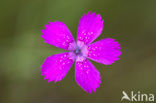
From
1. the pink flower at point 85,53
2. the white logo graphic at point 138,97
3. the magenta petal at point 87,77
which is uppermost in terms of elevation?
the pink flower at point 85,53

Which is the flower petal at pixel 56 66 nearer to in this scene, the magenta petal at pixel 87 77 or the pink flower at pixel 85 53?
the pink flower at pixel 85 53

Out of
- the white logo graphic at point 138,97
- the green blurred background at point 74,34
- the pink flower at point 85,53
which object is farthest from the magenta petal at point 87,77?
the white logo graphic at point 138,97

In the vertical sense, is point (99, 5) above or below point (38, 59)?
above

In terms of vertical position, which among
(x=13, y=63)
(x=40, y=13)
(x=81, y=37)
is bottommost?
(x=13, y=63)

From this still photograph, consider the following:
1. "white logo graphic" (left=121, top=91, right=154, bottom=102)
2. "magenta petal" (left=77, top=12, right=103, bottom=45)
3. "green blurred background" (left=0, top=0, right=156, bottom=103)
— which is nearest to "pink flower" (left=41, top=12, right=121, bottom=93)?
"magenta petal" (left=77, top=12, right=103, bottom=45)

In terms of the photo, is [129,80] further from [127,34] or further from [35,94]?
[35,94]

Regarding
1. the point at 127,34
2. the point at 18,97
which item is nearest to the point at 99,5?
the point at 127,34
